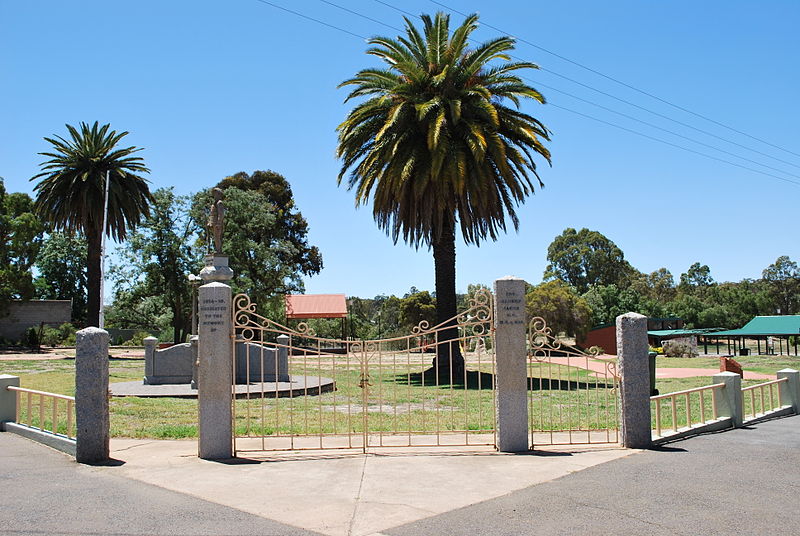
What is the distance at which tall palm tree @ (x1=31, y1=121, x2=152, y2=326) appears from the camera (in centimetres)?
3925

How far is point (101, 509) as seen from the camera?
22.5ft

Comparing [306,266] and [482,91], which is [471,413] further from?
[306,266]

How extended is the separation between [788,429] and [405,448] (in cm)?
763

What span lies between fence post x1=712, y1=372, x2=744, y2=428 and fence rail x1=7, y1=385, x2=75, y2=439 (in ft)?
36.3

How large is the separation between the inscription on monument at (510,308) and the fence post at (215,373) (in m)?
3.94

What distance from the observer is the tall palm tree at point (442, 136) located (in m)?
24.3

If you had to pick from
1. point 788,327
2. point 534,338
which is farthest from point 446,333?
point 788,327

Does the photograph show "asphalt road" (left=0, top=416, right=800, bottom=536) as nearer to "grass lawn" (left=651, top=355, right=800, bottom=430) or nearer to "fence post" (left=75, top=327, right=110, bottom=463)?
"fence post" (left=75, top=327, right=110, bottom=463)

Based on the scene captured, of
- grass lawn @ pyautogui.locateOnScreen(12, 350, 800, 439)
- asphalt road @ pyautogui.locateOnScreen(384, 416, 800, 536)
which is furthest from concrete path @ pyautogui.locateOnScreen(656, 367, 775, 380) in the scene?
asphalt road @ pyautogui.locateOnScreen(384, 416, 800, 536)

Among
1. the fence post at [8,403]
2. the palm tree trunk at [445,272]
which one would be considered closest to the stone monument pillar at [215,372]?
the fence post at [8,403]

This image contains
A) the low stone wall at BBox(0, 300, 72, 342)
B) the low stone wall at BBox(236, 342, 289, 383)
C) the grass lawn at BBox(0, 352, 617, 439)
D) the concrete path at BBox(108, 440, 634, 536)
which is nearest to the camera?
the concrete path at BBox(108, 440, 634, 536)

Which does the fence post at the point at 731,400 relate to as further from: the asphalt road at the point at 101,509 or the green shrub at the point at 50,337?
the green shrub at the point at 50,337

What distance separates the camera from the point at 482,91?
2397 centimetres

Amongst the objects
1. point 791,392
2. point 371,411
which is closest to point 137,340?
point 371,411
